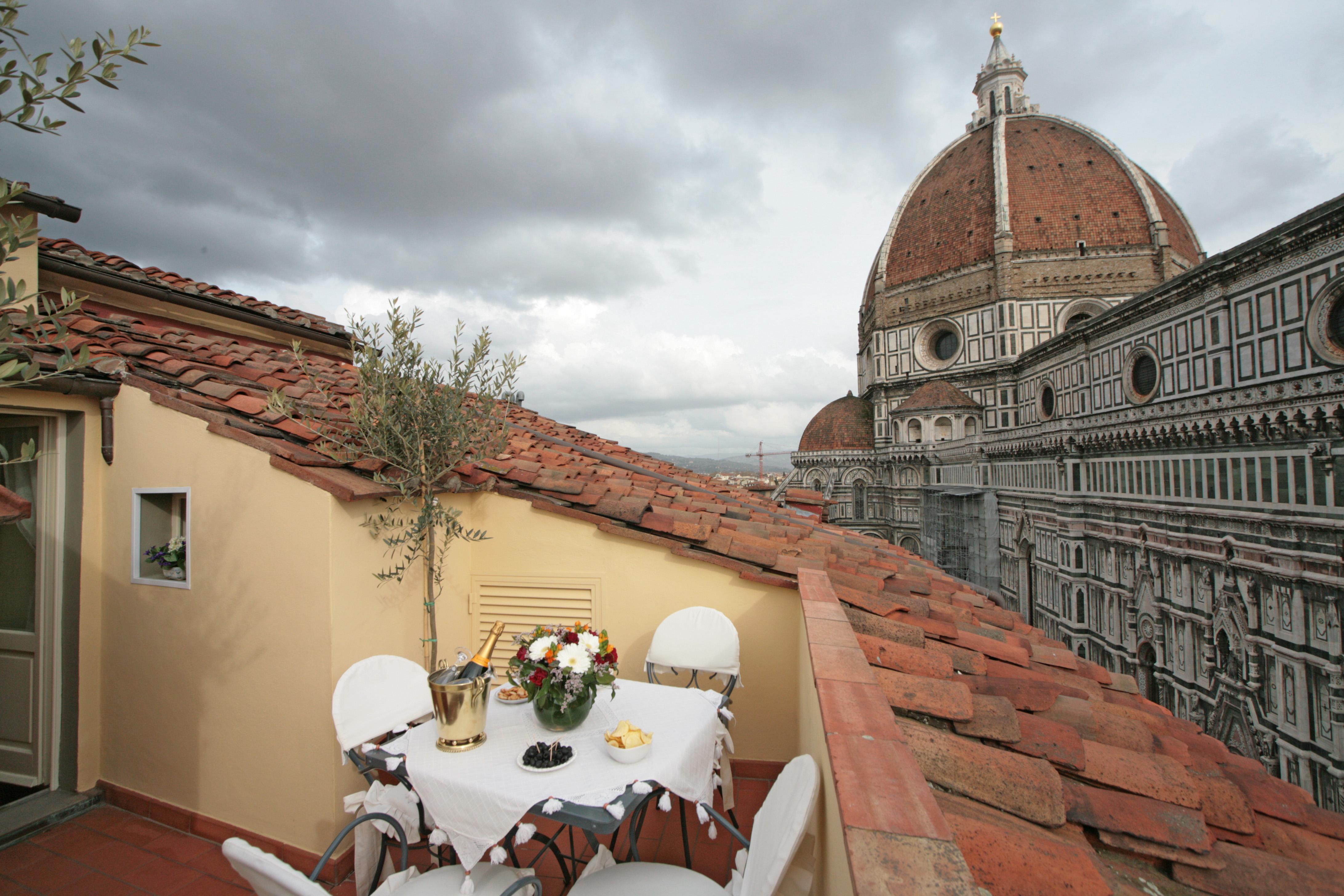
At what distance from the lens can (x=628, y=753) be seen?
2383 mm

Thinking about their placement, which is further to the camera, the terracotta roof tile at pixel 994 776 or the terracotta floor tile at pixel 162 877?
the terracotta floor tile at pixel 162 877

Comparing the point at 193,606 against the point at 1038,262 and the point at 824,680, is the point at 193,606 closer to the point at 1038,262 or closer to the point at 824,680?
the point at 824,680

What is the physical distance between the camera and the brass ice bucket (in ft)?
8.20

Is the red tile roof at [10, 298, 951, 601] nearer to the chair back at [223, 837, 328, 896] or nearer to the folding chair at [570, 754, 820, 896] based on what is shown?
the chair back at [223, 837, 328, 896]

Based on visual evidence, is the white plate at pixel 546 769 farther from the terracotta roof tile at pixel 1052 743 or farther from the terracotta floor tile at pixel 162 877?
the terracotta floor tile at pixel 162 877

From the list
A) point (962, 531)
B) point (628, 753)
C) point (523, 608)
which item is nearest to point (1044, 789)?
point (628, 753)

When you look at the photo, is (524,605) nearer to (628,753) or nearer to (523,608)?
(523,608)

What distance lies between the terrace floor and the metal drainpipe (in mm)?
2256

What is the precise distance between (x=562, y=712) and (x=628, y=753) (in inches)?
15.6

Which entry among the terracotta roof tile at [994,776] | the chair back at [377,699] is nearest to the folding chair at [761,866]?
the terracotta roof tile at [994,776]

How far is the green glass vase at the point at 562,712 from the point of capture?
261cm

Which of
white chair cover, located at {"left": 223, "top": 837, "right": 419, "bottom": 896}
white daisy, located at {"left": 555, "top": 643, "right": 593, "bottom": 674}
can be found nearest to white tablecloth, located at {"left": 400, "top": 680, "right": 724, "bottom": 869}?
white daisy, located at {"left": 555, "top": 643, "right": 593, "bottom": 674}

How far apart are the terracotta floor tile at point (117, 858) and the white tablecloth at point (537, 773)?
6.48 feet

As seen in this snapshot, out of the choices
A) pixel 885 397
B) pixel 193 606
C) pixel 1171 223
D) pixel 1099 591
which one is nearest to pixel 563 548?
pixel 193 606
